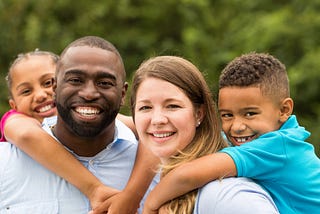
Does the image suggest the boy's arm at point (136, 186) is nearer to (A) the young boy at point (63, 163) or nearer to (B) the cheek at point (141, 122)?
(A) the young boy at point (63, 163)

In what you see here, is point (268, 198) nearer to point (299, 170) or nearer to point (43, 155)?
point (299, 170)

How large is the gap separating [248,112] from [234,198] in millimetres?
657

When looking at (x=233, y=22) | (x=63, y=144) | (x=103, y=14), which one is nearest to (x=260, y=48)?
(x=233, y=22)

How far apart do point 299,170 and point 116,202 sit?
91 cm

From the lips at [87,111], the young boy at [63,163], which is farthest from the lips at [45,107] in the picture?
the lips at [87,111]

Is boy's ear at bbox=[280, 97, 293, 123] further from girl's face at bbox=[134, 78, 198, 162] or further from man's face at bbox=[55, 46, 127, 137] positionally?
man's face at bbox=[55, 46, 127, 137]

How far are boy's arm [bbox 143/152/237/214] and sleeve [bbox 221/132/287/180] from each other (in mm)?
40

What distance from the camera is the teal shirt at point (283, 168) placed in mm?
2834

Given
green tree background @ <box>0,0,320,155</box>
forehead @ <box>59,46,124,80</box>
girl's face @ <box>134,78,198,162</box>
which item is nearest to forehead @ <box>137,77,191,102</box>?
girl's face @ <box>134,78,198,162</box>

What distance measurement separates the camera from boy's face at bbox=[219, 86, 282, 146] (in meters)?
3.16

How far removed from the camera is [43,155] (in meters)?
3.36

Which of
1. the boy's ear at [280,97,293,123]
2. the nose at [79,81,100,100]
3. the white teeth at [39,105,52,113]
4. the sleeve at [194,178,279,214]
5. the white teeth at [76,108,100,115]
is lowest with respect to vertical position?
the white teeth at [39,105,52,113]

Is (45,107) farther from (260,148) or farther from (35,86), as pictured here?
(260,148)

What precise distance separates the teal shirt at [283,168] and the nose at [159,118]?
304 mm
